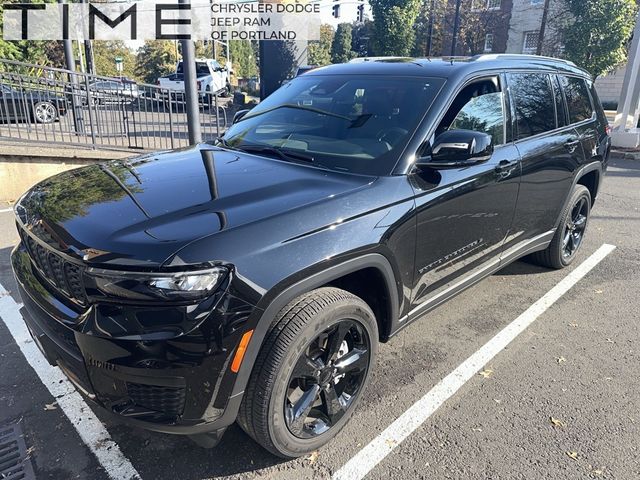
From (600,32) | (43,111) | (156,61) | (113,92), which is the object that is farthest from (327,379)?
(156,61)

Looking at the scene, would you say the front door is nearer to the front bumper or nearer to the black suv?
the black suv

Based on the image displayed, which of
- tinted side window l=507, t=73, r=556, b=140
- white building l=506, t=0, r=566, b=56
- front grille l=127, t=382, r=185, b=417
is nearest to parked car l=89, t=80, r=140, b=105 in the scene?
tinted side window l=507, t=73, r=556, b=140

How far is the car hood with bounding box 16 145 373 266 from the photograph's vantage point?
198cm

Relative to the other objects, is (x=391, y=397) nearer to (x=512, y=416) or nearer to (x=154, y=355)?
(x=512, y=416)

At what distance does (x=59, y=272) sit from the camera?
2.15 meters

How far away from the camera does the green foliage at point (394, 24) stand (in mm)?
30422

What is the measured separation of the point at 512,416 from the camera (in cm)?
280

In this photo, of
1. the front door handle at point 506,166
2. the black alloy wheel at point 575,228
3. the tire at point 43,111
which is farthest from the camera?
the tire at point 43,111

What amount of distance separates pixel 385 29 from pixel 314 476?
3246cm

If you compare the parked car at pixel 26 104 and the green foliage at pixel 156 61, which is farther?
the green foliage at pixel 156 61

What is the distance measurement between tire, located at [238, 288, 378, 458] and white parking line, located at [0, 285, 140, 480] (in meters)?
0.72

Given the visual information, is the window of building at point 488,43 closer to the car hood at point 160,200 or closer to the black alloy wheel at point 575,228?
the black alloy wheel at point 575,228

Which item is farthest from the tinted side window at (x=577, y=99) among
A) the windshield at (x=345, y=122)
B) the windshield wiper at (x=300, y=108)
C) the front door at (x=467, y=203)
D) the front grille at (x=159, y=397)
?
the front grille at (x=159, y=397)

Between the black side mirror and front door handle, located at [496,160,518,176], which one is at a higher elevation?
the black side mirror
